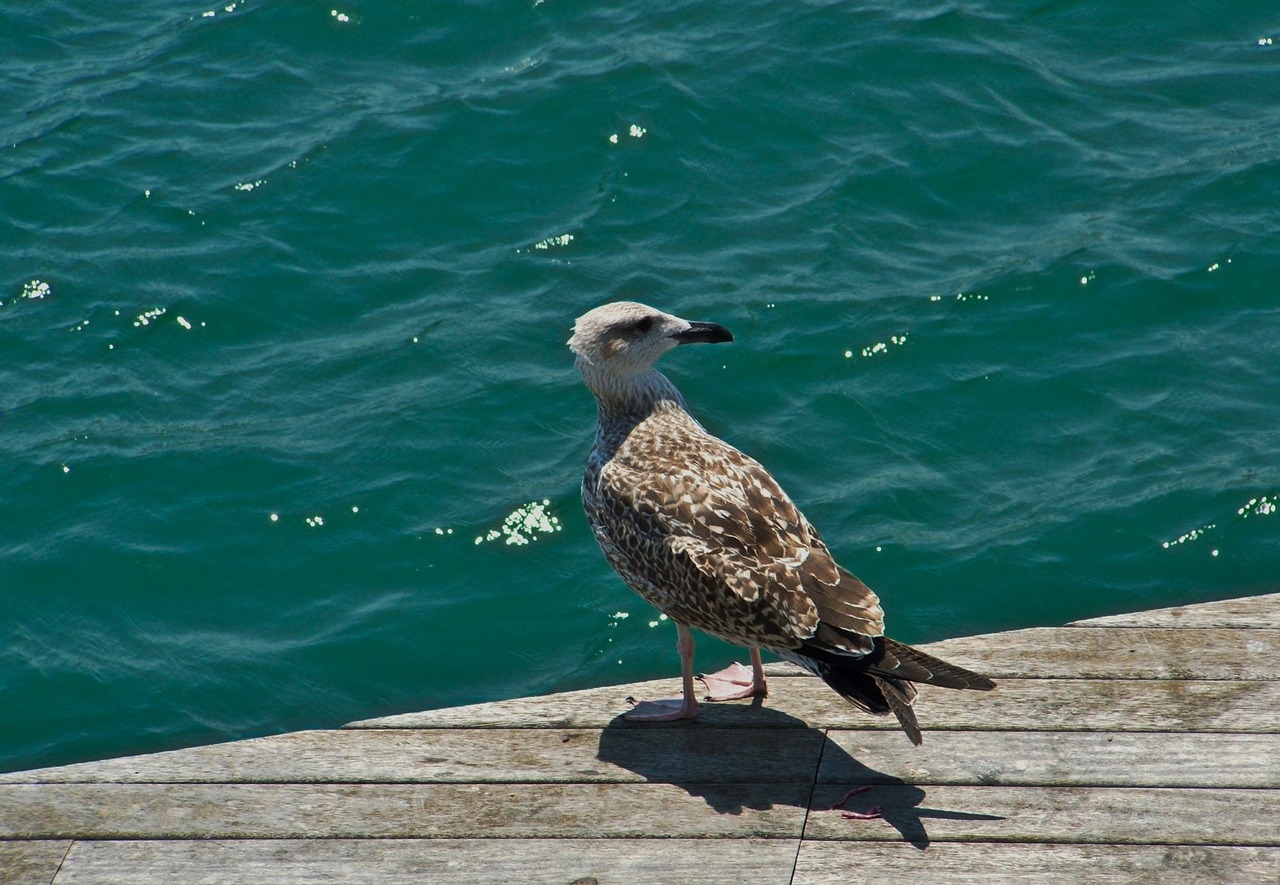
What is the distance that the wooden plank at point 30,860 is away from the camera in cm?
489

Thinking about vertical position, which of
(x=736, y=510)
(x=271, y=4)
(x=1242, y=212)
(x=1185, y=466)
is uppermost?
(x=271, y=4)

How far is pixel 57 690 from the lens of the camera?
7.84 meters

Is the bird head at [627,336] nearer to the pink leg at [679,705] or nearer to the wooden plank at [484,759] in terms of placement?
the pink leg at [679,705]

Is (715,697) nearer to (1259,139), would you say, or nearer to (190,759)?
(190,759)

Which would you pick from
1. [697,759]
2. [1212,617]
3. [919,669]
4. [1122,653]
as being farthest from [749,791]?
[1212,617]

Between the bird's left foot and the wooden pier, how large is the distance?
57 mm

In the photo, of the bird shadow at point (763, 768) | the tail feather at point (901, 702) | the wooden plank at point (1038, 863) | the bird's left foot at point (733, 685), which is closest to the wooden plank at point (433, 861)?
the wooden plank at point (1038, 863)

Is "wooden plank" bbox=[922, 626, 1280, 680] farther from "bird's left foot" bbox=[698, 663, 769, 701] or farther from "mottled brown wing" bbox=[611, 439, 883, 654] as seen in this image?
"mottled brown wing" bbox=[611, 439, 883, 654]

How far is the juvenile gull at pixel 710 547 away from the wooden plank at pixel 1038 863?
374 millimetres

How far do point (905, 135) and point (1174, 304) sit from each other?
2.54m

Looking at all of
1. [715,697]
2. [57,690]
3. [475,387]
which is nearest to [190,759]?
[715,697]

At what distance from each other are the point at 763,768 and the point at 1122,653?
1.52m

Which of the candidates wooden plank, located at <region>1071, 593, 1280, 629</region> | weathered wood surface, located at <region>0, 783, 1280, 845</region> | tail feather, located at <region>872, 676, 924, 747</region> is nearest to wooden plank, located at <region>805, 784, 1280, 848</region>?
weathered wood surface, located at <region>0, 783, 1280, 845</region>

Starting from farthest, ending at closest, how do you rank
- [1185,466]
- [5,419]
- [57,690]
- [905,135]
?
[905,135] < [5,419] < [1185,466] < [57,690]
